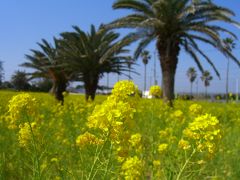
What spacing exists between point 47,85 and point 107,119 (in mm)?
46814

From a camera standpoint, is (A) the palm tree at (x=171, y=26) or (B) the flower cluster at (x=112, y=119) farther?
(A) the palm tree at (x=171, y=26)

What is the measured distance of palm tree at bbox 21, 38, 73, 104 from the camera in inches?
808

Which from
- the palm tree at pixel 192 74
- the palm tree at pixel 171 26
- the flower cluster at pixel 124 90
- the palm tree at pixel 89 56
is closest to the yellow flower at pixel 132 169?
the flower cluster at pixel 124 90

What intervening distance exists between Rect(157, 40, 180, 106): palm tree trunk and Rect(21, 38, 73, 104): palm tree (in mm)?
5864

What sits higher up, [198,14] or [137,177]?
[198,14]

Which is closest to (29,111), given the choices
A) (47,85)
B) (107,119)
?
(107,119)

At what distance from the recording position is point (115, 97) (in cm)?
238

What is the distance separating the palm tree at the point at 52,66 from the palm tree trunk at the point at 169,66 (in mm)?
5864

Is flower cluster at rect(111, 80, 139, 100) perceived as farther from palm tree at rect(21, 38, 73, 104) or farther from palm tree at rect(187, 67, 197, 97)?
palm tree at rect(187, 67, 197, 97)

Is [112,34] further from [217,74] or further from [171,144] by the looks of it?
[171,144]

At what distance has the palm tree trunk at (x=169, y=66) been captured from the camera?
15391 mm

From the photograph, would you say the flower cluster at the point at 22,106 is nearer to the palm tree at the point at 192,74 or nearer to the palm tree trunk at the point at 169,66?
the palm tree trunk at the point at 169,66

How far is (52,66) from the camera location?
66.6ft

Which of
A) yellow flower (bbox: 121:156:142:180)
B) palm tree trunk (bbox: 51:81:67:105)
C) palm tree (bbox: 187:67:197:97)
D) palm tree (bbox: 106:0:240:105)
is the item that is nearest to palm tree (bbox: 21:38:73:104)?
palm tree trunk (bbox: 51:81:67:105)
